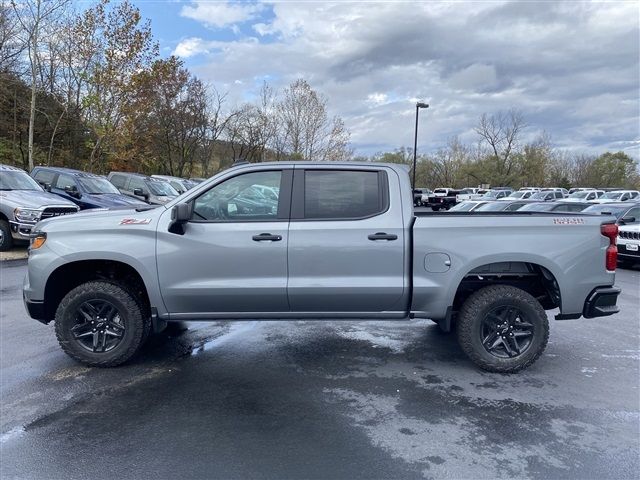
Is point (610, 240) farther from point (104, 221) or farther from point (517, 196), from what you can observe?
point (517, 196)

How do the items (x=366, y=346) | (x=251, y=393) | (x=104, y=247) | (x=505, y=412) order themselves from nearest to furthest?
(x=505, y=412), (x=251, y=393), (x=104, y=247), (x=366, y=346)

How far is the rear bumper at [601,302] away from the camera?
4.28 meters

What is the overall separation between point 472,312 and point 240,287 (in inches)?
86.5

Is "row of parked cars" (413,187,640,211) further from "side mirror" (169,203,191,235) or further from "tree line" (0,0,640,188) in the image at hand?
"side mirror" (169,203,191,235)

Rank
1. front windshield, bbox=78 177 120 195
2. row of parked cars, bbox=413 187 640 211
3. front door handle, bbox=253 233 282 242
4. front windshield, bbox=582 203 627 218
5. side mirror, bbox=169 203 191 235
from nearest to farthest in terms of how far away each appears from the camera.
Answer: side mirror, bbox=169 203 191 235 → front door handle, bbox=253 233 282 242 → front windshield, bbox=582 203 627 218 → front windshield, bbox=78 177 120 195 → row of parked cars, bbox=413 187 640 211

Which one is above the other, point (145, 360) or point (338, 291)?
point (338, 291)

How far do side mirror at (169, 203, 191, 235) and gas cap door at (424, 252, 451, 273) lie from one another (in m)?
2.20

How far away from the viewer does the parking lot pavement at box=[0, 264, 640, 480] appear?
2895mm

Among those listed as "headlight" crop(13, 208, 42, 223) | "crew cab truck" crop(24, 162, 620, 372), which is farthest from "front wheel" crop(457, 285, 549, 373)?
"headlight" crop(13, 208, 42, 223)

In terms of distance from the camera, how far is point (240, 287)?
13.7ft

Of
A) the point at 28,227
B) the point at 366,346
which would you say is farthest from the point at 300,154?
the point at 366,346

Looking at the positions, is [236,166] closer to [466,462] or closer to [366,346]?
[366,346]

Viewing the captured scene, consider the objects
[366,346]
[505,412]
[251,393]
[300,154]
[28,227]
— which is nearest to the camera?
[505,412]

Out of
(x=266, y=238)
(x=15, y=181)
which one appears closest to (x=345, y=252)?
(x=266, y=238)
